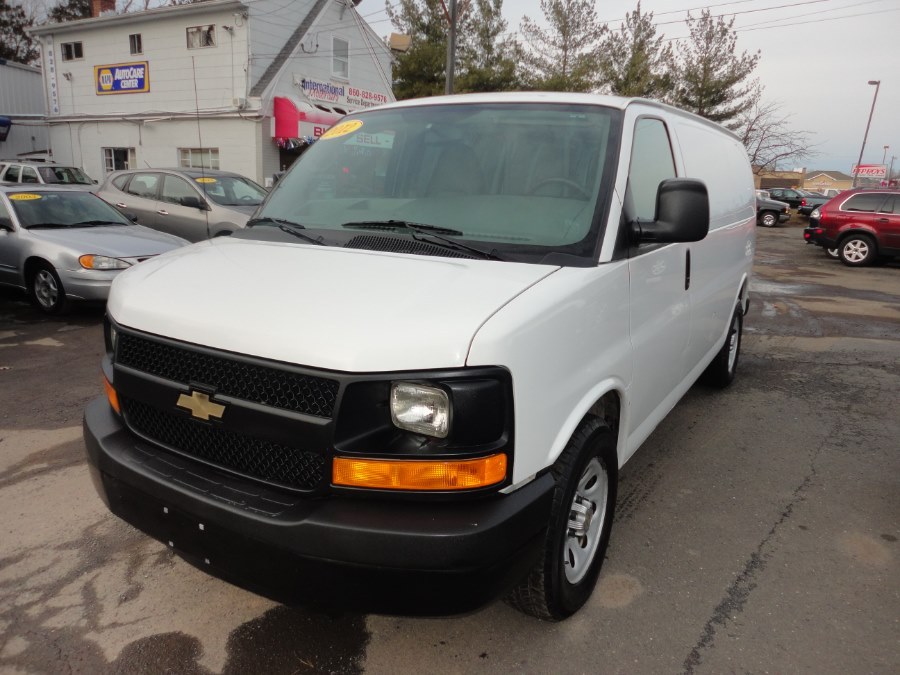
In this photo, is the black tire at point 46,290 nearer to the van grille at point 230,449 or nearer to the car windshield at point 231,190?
the car windshield at point 231,190

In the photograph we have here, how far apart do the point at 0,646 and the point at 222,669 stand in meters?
0.84

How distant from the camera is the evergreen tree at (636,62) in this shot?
31.6 meters

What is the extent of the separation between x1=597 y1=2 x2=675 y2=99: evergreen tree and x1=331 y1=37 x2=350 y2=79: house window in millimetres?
14663

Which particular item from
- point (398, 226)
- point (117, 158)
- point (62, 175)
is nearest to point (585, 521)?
point (398, 226)

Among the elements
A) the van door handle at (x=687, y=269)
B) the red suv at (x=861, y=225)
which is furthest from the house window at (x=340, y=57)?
the van door handle at (x=687, y=269)

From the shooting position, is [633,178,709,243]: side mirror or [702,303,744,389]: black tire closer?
[633,178,709,243]: side mirror

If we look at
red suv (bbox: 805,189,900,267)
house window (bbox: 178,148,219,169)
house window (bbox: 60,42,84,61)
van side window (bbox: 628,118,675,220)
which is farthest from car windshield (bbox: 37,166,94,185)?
red suv (bbox: 805,189,900,267)

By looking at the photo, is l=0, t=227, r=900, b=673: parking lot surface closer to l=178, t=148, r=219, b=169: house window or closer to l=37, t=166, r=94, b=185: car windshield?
l=37, t=166, r=94, b=185: car windshield

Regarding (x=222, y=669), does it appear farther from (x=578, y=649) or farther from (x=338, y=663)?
(x=578, y=649)

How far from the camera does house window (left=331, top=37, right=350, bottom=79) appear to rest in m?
21.7

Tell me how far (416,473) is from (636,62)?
33755mm

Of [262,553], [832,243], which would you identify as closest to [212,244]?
[262,553]

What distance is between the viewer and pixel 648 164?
311cm

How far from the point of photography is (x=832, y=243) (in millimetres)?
16203
